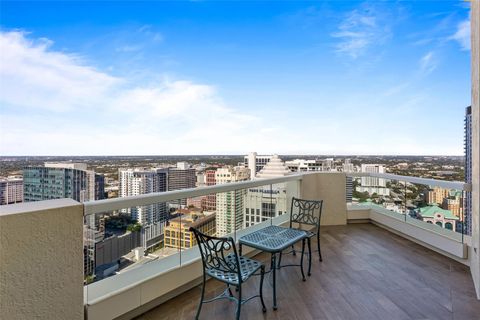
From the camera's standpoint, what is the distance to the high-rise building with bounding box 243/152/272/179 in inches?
217

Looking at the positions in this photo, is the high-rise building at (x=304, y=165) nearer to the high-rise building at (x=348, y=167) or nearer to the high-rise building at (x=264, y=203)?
the high-rise building at (x=348, y=167)

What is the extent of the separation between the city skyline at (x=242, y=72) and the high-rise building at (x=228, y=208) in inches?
112

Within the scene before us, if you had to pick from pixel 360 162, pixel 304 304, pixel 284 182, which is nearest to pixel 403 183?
pixel 360 162

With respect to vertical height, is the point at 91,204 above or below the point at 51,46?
below

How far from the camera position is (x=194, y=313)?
2223 mm

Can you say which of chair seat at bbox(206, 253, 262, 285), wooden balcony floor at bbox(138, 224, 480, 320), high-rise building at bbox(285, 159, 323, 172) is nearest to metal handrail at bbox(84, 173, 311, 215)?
chair seat at bbox(206, 253, 262, 285)

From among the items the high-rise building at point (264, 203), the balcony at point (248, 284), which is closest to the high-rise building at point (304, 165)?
the balcony at point (248, 284)

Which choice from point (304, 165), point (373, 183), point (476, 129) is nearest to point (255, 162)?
point (304, 165)

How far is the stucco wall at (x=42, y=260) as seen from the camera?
1.42 m

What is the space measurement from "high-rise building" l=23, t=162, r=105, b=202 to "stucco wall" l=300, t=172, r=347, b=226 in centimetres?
413

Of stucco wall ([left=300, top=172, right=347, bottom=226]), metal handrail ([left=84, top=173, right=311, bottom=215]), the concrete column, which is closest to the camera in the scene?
metal handrail ([left=84, top=173, right=311, bottom=215])

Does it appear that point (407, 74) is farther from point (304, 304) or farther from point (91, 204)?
point (91, 204)

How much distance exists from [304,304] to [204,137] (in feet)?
38.3

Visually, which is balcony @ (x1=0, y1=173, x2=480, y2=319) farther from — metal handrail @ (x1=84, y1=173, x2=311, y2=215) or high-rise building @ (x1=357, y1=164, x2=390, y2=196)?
high-rise building @ (x1=357, y1=164, x2=390, y2=196)
